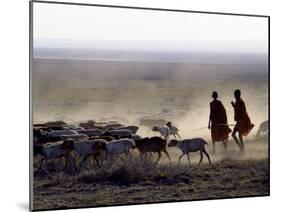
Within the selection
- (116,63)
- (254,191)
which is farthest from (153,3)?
(254,191)

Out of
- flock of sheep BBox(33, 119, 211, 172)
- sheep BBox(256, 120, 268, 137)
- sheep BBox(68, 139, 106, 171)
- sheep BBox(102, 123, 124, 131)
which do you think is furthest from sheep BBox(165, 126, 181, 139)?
sheep BBox(256, 120, 268, 137)

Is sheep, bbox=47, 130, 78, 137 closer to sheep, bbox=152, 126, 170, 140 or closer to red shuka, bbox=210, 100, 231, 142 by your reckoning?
sheep, bbox=152, 126, 170, 140

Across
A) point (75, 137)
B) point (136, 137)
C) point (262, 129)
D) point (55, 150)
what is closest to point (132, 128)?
point (136, 137)

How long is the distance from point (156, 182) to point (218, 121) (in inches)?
21.6

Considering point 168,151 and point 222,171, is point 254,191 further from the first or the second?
point 168,151

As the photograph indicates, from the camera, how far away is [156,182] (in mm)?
4098

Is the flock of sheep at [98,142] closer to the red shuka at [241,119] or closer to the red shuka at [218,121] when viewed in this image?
the red shuka at [218,121]

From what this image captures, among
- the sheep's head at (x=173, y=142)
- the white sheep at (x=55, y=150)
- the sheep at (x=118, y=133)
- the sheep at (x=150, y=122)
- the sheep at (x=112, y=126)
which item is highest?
the sheep at (x=150, y=122)

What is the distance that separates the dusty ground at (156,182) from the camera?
12.8 ft

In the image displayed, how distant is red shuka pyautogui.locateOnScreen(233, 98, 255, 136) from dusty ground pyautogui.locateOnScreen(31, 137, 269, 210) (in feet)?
0.34

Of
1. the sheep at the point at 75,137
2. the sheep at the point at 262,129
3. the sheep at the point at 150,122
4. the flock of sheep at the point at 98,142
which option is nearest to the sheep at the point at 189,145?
the flock of sheep at the point at 98,142

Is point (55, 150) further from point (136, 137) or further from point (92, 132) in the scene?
point (136, 137)

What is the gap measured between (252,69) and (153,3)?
0.77 m

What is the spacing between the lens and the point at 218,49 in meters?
4.23
